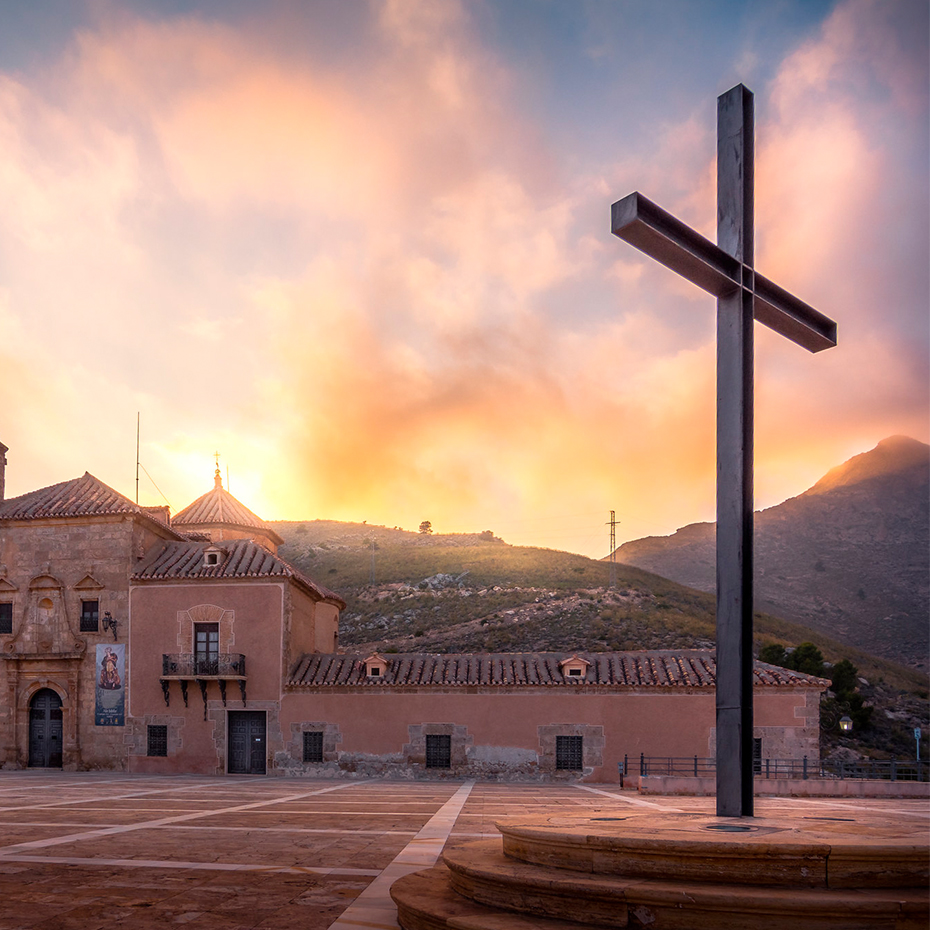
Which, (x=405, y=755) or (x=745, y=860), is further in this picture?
(x=405, y=755)

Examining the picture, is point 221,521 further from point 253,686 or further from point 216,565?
point 253,686

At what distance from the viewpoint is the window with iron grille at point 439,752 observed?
87.8 feet

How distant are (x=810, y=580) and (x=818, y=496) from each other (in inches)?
998

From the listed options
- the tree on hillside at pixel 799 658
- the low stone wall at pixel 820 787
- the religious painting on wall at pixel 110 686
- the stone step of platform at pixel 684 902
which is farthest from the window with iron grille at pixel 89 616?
the tree on hillside at pixel 799 658

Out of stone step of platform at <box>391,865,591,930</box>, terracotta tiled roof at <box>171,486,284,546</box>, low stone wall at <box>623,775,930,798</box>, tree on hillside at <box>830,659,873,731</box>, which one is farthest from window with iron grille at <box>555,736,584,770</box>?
tree on hillside at <box>830,659,873,731</box>

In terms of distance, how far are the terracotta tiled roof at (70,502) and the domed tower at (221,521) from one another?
7428 millimetres

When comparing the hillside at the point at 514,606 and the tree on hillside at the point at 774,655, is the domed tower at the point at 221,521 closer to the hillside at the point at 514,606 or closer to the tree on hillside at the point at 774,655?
the hillside at the point at 514,606

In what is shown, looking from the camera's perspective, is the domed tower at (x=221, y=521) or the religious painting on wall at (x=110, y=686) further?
the domed tower at (x=221, y=521)

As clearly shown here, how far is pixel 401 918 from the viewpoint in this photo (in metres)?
5.66

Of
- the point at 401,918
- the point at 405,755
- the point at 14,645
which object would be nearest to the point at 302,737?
the point at 405,755

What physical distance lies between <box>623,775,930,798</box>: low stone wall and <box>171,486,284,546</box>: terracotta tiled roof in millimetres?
22992

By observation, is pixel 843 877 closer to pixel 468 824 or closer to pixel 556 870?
pixel 556 870

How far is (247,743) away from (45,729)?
7.34m

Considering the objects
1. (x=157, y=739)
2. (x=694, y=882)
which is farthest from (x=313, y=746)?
(x=694, y=882)
